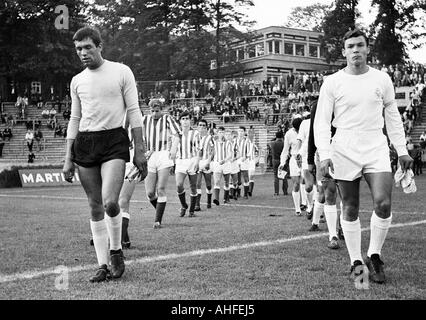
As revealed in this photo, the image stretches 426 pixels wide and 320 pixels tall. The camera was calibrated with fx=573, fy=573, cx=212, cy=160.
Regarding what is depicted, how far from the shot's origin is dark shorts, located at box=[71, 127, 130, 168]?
569cm

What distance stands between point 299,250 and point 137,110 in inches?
110

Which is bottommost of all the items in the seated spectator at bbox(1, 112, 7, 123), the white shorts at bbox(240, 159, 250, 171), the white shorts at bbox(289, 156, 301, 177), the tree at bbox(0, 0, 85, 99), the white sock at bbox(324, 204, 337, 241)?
the white shorts at bbox(240, 159, 250, 171)

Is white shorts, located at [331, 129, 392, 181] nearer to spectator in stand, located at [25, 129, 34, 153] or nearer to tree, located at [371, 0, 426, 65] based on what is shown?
spectator in stand, located at [25, 129, 34, 153]

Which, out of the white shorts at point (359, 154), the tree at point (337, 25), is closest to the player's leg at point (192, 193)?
the white shorts at point (359, 154)

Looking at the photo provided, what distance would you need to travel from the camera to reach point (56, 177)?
28000 millimetres

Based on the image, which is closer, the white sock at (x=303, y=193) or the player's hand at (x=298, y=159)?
the player's hand at (x=298, y=159)

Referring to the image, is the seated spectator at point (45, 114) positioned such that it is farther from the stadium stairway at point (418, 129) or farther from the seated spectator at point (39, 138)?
the stadium stairway at point (418, 129)

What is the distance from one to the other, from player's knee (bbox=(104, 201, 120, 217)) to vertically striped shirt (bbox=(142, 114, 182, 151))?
4.11m

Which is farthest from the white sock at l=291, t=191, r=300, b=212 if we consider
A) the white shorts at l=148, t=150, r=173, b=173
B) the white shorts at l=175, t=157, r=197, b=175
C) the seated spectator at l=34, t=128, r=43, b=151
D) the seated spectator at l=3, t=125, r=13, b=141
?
the seated spectator at l=3, t=125, r=13, b=141

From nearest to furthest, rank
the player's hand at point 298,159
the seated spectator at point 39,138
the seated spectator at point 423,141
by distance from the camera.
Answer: the player's hand at point 298,159
the seated spectator at point 423,141
the seated spectator at point 39,138

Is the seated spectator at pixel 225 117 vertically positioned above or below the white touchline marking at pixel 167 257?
above

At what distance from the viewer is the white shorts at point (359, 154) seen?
18.3ft

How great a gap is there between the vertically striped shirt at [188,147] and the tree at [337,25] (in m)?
47.4
